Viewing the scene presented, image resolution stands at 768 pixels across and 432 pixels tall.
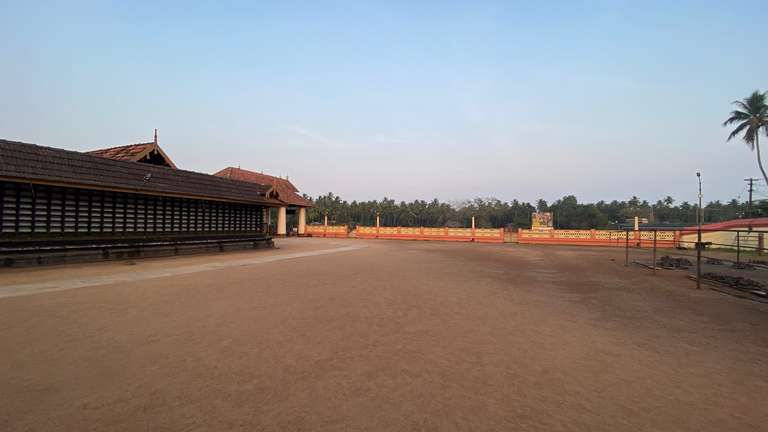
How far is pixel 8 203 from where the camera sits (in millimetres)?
10383

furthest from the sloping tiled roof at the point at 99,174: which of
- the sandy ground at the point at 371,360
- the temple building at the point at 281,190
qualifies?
the temple building at the point at 281,190

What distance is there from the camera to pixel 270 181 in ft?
118

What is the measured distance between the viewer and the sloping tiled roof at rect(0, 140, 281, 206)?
33.3 feet

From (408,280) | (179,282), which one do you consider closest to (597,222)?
(408,280)

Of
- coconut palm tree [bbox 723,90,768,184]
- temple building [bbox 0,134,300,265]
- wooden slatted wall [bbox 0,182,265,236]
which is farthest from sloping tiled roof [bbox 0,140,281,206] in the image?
coconut palm tree [bbox 723,90,768,184]

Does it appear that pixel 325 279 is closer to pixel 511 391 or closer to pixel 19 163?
pixel 511 391

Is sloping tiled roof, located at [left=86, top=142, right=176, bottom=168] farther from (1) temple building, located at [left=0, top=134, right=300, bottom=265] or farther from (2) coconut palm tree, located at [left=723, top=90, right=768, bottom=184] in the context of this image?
(2) coconut palm tree, located at [left=723, top=90, right=768, bottom=184]

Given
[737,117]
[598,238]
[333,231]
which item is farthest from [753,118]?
[333,231]

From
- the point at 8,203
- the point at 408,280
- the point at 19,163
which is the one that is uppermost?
the point at 19,163

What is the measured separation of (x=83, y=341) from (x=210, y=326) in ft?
4.47

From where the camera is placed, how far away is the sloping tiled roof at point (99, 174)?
10164 mm

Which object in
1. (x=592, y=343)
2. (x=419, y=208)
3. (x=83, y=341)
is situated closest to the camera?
(x=83, y=341)

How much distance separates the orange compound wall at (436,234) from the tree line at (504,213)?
21.2 meters

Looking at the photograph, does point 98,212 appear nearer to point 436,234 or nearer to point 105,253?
point 105,253
